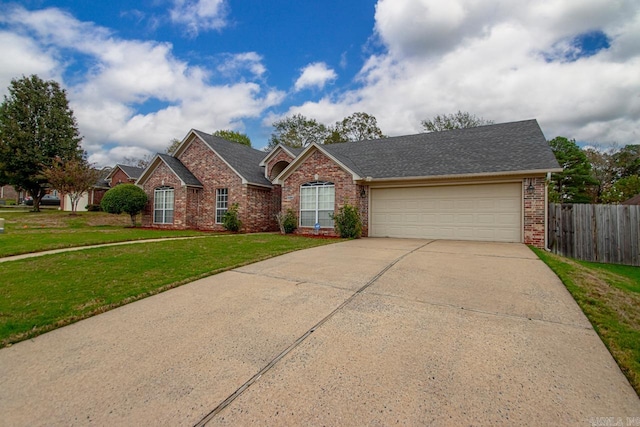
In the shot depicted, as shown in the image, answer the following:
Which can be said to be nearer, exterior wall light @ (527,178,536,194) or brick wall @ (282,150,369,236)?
Result: exterior wall light @ (527,178,536,194)

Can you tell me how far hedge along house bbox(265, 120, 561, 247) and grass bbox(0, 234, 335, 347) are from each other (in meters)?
5.28

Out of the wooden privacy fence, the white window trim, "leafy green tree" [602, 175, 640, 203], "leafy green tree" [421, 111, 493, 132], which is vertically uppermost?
"leafy green tree" [421, 111, 493, 132]

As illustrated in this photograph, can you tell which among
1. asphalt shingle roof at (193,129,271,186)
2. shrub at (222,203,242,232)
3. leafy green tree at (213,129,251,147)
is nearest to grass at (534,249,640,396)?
shrub at (222,203,242,232)

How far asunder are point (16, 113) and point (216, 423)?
32.6 m

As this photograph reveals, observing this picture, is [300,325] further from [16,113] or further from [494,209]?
[16,113]

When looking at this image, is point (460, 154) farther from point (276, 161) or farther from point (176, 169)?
point (176, 169)

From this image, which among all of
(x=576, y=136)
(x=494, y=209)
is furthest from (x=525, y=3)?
(x=576, y=136)

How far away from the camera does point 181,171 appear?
1631 centimetres

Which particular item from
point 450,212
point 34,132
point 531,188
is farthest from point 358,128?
point 34,132

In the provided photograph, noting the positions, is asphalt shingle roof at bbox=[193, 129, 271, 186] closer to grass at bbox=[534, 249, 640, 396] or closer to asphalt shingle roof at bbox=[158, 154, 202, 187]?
asphalt shingle roof at bbox=[158, 154, 202, 187]

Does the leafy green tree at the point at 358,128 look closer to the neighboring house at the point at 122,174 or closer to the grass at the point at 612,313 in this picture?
the neighboring house at the point at 122,174

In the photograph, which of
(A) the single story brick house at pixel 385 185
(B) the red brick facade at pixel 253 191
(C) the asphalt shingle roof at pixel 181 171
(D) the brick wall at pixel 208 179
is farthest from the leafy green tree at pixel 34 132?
(D) the brick wall at pixel 208 179

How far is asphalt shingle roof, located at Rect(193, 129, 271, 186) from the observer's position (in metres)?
15.7

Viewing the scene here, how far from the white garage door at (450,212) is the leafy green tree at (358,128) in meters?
21.0
